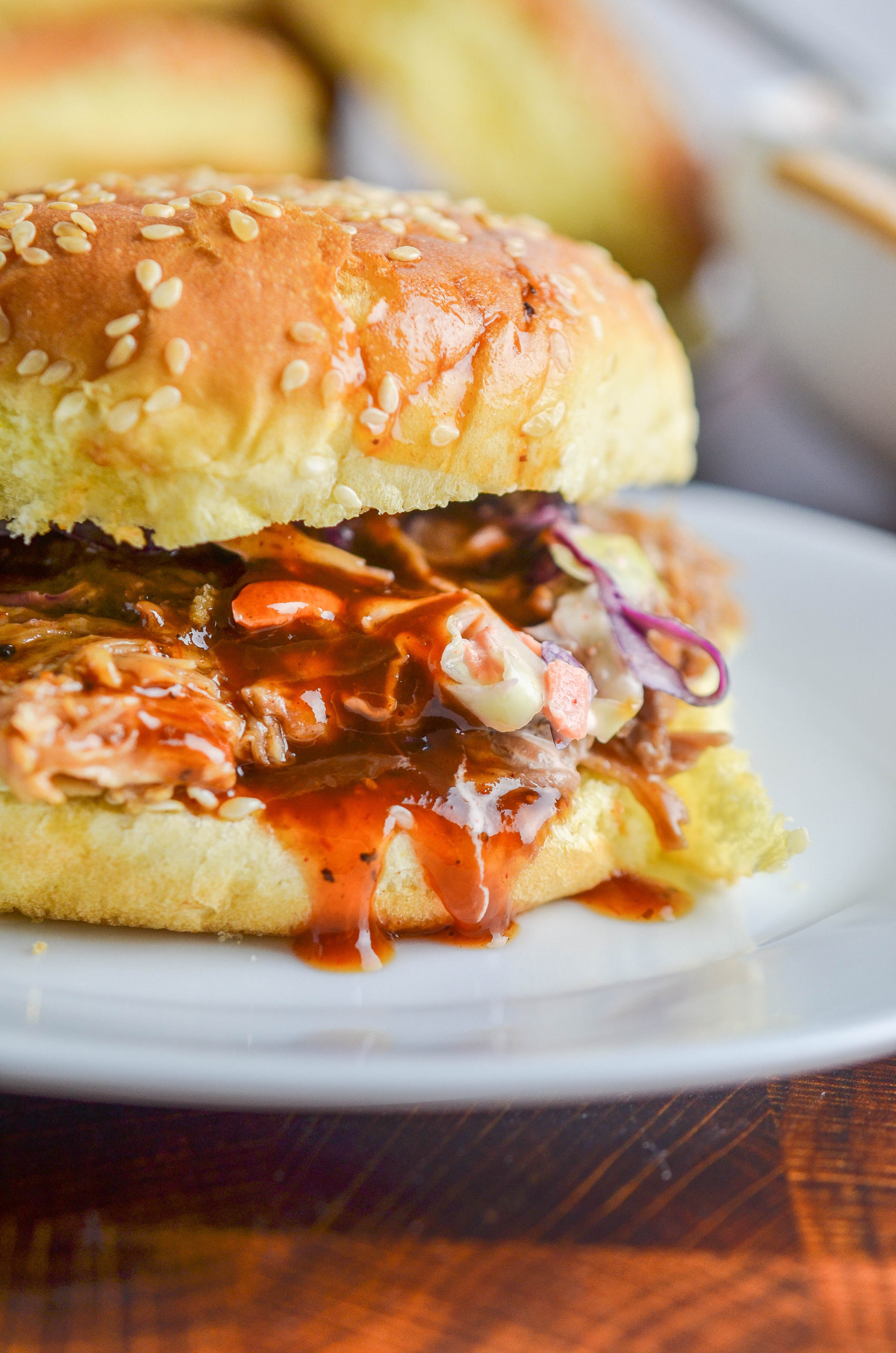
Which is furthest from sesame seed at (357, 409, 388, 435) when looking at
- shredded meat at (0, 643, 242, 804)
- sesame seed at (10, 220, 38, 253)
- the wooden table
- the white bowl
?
the white bowl

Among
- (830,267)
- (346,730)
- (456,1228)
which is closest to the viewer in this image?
(456,1228)

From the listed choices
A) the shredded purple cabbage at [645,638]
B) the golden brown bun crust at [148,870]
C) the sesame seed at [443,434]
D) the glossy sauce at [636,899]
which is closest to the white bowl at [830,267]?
the shredded purple cabbage at [645,638]

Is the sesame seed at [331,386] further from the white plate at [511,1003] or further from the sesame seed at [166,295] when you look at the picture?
the white plate at [511,1003]

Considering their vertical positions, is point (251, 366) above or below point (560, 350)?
below

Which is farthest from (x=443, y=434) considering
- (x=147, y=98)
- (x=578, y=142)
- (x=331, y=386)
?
(x=147, y=98)

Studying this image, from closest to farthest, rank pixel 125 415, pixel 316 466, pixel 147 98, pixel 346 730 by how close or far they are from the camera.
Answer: pixel 125 415 < pixel 316 466 < pixel 346 730 < pixel 147 98

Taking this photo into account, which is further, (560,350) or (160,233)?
(560,350)

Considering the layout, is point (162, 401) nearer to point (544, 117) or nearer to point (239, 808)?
point (239, 808)
